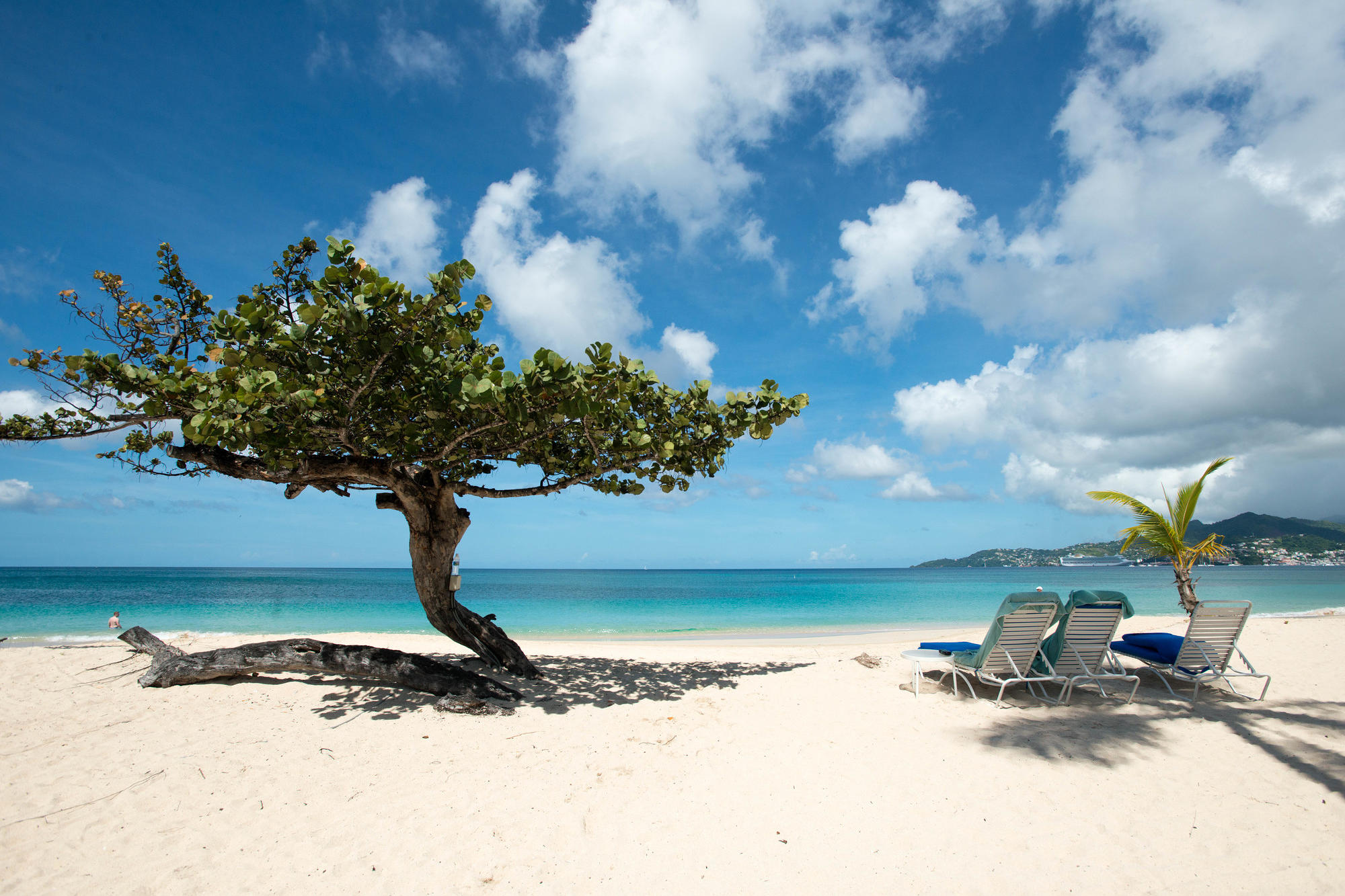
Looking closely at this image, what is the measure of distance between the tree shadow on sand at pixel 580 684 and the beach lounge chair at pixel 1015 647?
2.77 m

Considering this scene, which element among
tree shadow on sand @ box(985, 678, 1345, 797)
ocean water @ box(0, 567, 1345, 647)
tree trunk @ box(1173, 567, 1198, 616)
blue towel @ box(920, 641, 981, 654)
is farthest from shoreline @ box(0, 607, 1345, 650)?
tree shadow on sand @ box(985, 678, 1345, 797)

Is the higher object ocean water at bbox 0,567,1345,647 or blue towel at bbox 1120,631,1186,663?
blue towel at bbox 1120,631,1186,663

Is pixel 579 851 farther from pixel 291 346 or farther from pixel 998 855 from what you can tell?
pixel 291 346

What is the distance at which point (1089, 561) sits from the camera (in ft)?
493

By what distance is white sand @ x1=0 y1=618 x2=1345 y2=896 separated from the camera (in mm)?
3252

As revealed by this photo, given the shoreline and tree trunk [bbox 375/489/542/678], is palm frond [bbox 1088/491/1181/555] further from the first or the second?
tree trunk [bbox 375/489/542/678]

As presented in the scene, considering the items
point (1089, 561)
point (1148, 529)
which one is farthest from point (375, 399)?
point (1089, 561)

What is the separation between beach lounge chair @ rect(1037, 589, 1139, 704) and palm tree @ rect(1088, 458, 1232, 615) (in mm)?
7112

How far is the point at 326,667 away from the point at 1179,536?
1556 centimetres

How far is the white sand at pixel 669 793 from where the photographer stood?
10.7ft

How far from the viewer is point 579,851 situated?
3.48 metres

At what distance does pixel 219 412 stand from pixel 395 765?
312 cm

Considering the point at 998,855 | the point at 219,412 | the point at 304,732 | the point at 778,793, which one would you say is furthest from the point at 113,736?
the point at 998,855

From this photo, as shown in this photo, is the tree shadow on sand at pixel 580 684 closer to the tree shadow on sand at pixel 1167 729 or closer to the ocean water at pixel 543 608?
the tree shadow on sand at pixel 1167 729
